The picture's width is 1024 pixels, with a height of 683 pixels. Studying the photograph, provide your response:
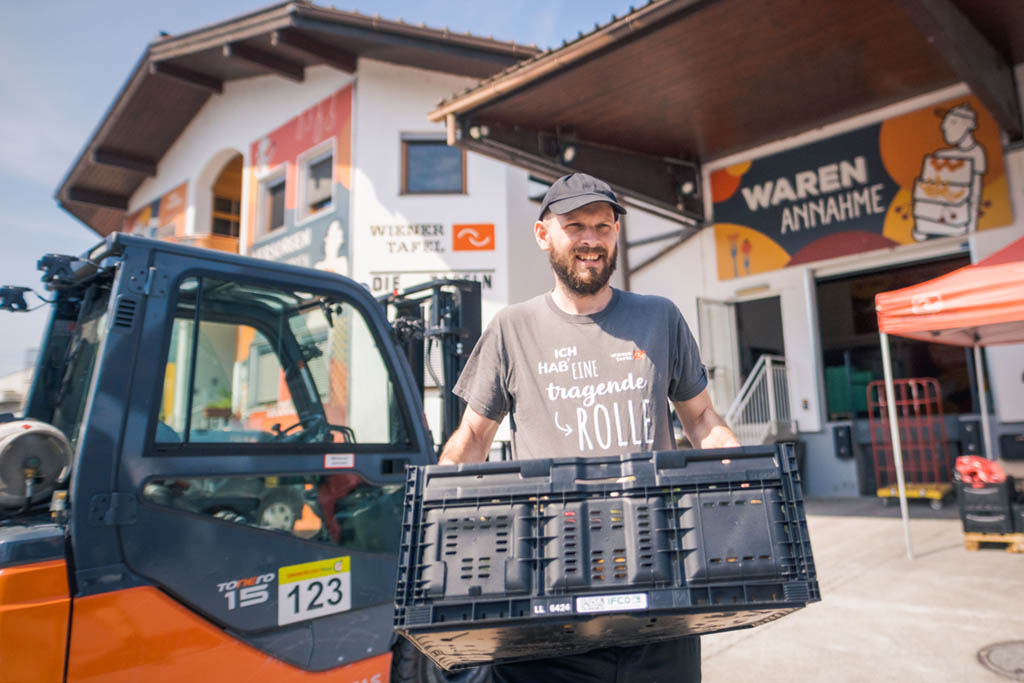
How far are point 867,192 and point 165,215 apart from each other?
52.9 feet

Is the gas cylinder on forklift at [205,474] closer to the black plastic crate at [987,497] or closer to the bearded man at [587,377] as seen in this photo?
the bearded man at [587,377]

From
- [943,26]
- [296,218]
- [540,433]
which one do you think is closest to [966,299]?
[943,26]

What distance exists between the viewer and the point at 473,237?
12.5 metres

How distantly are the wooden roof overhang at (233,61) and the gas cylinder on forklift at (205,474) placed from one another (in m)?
10.1

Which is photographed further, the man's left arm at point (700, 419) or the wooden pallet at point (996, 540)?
the wooden pallet at point (996, 540)

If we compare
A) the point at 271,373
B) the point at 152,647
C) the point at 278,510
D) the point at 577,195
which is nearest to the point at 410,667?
the point at 278,510

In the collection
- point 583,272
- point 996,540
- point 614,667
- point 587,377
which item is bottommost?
point 996,540

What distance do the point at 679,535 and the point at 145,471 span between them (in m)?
1.98

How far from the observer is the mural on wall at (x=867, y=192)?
33.6 ft

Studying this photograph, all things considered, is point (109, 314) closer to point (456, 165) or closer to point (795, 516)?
point (795, 516)

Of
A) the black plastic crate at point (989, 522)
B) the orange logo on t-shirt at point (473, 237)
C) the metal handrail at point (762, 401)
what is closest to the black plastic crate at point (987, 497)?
the black plastic crate at point (989, 522)

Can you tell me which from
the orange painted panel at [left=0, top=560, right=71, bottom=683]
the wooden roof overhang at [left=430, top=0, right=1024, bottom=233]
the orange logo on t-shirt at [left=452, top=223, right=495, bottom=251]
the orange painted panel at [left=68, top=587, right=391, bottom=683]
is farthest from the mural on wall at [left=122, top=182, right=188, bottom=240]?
the orange painted panel at [left=0, top=560, right=71, bottom=683]

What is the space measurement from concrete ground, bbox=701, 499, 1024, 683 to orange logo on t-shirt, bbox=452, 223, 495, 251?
744cm

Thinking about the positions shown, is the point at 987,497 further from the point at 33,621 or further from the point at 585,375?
the point at 33,621
